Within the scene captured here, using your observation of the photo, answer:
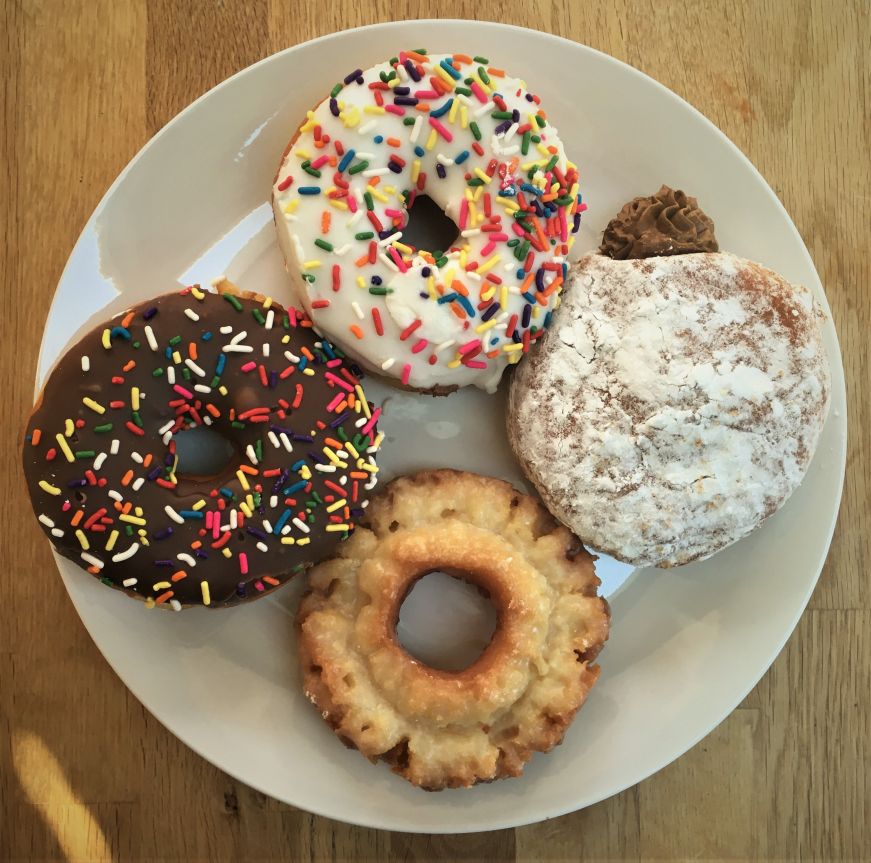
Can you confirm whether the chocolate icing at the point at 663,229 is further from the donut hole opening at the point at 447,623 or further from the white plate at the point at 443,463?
the donut hole opening at the point at 447,623

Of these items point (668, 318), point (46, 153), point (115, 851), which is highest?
point (46, 153)

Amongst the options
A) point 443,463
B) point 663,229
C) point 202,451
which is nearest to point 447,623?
point 443,463

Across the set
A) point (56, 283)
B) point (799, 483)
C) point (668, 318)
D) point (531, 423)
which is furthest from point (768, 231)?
point (56, 283)

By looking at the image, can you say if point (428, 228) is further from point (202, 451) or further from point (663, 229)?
point (202, 451)

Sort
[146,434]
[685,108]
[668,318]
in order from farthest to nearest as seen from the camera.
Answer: [685,108], [668,318], [146,434]

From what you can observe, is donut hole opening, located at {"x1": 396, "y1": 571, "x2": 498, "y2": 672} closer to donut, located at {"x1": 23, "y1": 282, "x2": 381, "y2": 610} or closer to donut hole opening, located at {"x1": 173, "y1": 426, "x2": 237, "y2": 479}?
donut, located at {"x1": 23, "y1": 282, "x2": 381, "y2": 610}

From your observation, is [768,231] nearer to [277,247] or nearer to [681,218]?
[681,218]

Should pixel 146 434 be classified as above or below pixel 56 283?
below

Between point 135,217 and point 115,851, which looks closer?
point 135,217
